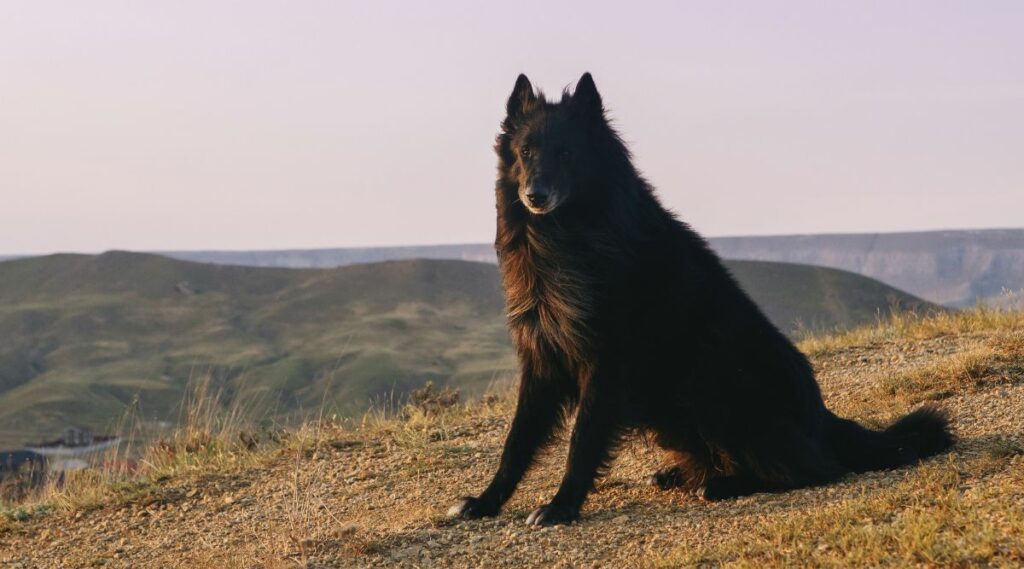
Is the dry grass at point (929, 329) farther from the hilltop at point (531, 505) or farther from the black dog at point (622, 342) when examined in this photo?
the black dog at point (622, 342)

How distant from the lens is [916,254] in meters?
99.0

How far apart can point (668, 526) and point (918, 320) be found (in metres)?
7.46

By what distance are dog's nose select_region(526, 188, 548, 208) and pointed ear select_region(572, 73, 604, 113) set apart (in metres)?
0.68

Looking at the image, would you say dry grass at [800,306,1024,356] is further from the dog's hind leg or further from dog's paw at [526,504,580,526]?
dog's paw at [526,504,580,526]

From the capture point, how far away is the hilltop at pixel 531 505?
434 centimetres

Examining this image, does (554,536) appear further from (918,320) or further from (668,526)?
(918,320)

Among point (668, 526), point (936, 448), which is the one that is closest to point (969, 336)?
point (936, 448)

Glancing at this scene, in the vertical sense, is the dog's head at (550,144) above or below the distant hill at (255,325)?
above

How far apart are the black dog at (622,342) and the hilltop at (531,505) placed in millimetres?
239

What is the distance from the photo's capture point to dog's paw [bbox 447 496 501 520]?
225 inches

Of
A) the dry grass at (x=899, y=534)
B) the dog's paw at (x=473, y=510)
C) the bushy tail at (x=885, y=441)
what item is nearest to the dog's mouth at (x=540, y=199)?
the dog's paw at (x=473, y=510)

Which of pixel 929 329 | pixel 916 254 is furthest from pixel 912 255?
pixel 929 329

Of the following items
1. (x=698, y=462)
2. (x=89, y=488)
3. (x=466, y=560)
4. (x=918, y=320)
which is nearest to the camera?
(x=466, y=560)

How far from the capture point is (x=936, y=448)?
5969 mm
